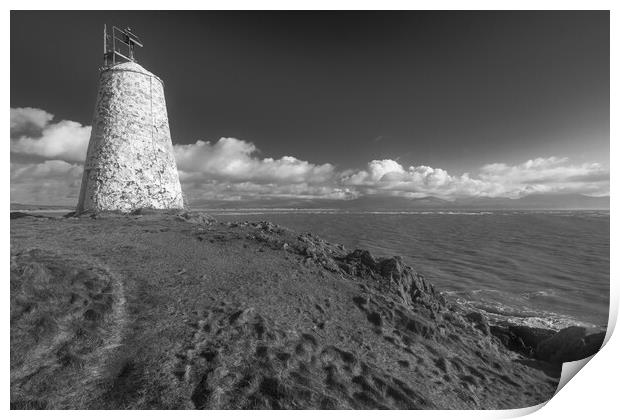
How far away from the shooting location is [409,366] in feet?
17.4

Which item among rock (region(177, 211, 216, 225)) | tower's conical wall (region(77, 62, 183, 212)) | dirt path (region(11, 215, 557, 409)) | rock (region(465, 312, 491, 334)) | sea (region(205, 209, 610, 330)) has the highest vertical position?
tower's conical wall (region(77, 62, 183, 212))

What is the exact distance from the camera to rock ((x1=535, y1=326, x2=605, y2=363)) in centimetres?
699

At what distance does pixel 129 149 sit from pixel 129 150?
0.05 meters

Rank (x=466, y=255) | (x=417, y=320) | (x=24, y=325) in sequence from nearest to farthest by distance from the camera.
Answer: (x=24, y=325)
(x=417, y=320)
(x=466, y=255)

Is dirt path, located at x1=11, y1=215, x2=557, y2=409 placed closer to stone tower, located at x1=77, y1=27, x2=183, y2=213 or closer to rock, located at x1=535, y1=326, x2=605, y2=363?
rock, located at x1=535, y1=326, x2=605, y2=363

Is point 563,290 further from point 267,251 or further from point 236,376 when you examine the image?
point 236,376

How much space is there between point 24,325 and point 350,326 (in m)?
5.68

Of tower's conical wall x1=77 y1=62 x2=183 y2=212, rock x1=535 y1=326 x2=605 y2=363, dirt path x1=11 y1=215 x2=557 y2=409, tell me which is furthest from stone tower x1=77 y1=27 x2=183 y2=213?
rock x1=535 y1=326 x2=605 y2=363

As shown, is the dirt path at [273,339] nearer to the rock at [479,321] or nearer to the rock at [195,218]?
the rock at [479,321]

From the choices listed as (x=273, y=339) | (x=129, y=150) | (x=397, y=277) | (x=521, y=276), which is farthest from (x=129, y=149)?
(x=521, y=276)

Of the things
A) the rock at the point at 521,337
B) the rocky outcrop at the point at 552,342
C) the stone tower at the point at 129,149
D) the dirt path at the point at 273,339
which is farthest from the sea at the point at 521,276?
the stone tower at the point at 129,149

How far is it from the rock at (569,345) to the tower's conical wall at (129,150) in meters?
16.1

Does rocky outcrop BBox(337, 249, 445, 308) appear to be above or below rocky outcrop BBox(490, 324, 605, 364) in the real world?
above
